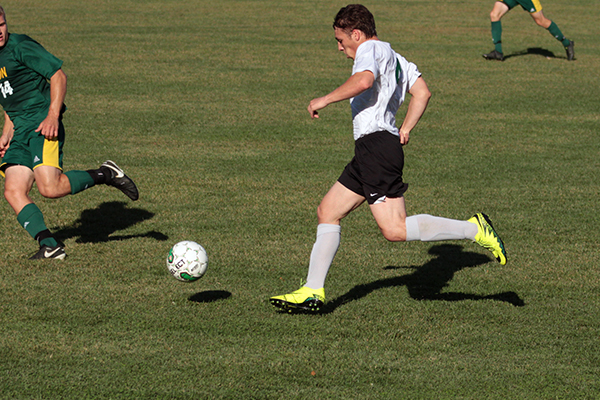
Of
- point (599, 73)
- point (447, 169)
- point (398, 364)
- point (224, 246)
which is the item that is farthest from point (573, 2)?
point (398, 364)

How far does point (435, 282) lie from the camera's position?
257 inches

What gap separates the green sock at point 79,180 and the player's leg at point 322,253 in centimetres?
271

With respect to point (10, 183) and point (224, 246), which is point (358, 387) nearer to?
point (224, 246)

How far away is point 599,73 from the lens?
17.6 meters

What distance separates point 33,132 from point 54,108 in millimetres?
387

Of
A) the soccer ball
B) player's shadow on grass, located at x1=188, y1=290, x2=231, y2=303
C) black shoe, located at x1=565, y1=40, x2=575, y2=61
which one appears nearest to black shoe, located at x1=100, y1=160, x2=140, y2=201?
the soccer ball

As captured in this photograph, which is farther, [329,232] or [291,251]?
[291,251]

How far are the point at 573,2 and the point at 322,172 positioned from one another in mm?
21984

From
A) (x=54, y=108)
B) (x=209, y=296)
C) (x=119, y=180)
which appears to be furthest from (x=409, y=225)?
(x=54, y=108)

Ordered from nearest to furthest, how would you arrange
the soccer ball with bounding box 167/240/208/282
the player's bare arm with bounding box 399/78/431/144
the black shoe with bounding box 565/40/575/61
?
the player's bare arm with bounding box 399/78/431/144 → the soccer ball with bounding box 167/240/208/282 → the black shoe with bounding box 565/40/575/61

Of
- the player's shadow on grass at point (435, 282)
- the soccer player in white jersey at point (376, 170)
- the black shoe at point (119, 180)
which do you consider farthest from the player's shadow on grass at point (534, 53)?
the soccer player in white jersey at point (376, 170)

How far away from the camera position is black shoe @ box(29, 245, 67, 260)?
269 inches

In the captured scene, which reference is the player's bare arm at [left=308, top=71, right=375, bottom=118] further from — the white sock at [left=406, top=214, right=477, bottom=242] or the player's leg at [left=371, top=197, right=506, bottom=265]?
the white sock at [left=406, top=214, right=477, bottom=242]

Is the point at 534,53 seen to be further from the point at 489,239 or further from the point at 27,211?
the point at 27,211
